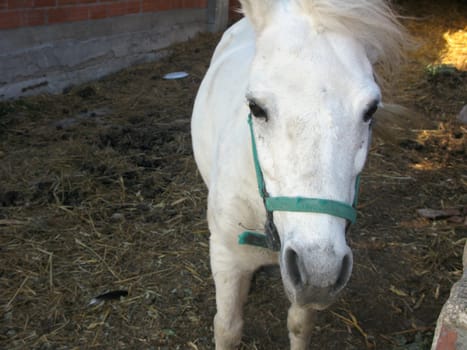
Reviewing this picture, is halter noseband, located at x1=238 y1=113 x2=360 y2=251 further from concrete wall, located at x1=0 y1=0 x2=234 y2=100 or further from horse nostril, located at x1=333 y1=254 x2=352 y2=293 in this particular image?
concrete wall, located at x1=0 y1=0 x2=234 y2=100

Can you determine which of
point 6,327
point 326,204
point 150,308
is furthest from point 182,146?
point 326,204

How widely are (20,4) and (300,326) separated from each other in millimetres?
4081

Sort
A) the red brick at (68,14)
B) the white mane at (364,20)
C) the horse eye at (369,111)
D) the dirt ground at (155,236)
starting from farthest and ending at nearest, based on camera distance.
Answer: the red brick at (68,14), the dirt ground at (155,236), the white mane at (364,20), the horse eye at (369,111)

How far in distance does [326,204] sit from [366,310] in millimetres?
1477

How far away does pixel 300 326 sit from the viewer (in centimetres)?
205

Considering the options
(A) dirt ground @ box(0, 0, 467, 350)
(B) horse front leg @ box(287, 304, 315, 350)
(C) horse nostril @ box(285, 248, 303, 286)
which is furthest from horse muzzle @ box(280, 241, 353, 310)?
(A) dirt ground @ box(0, 0, 467, 350)

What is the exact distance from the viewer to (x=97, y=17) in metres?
5.48

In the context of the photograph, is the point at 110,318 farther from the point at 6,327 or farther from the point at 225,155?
the point at 225,155

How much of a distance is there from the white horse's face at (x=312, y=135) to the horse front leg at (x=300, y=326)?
29.3 inches

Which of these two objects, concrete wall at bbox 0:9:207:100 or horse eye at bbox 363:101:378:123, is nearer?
horse eye at bbox 363:101:378:123

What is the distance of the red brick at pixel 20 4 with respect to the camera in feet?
15.1

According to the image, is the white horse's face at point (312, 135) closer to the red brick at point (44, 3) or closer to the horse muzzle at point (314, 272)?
the horse muzzle at point (314, 272)

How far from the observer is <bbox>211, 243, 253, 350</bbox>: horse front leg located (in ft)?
6.15

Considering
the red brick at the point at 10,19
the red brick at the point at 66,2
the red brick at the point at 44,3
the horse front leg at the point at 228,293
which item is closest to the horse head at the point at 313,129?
the horse front leg at the point at 228,293
